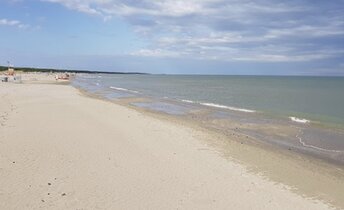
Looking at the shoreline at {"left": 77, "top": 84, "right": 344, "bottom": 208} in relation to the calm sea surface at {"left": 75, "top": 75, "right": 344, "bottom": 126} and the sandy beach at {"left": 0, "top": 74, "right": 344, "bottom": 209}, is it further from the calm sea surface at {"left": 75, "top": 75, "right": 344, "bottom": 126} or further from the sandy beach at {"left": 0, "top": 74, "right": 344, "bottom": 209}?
the calm sea surface at {"left": 75, "top": 75, "right": 344, "bottom": 126}

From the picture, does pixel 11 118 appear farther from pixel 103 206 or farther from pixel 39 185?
pixel 103 206

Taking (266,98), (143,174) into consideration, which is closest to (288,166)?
(143,174)

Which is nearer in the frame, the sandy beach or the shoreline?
the sandy beach

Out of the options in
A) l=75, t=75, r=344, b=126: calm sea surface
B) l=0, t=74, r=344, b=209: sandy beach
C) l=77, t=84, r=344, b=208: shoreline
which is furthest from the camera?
l=75, t=75, r=344, b=126: calm sea surface

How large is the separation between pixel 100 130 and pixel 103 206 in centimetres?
862

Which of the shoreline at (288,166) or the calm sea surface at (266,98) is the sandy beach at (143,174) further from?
the calm sea surface at (266,98)

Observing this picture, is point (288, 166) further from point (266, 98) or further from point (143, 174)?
point (266, 98)

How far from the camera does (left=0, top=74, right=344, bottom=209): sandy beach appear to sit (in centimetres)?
818

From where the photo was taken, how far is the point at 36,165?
404 inches

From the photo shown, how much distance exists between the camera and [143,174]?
1002 centimetres

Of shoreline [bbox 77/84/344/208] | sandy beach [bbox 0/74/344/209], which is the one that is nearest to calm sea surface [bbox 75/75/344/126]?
shoreline [bbox 77/84/344/208]

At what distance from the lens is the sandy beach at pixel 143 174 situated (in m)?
8.18

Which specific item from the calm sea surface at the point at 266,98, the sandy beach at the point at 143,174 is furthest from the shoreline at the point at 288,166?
the calm sea surface at the point at 266,98

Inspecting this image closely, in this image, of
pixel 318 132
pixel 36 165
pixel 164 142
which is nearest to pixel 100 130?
pixel 164 142
